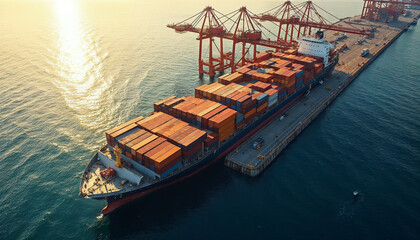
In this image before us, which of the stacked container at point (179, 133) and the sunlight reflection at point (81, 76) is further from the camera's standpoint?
the sunlight reflection at point (81, 76)

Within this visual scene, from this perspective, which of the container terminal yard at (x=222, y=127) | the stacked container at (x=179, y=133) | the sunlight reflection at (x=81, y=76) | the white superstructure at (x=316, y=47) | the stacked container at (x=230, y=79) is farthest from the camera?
the white superstructure at (x=316, y=47)

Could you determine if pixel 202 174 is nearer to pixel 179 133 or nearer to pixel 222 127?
pixel 179 133

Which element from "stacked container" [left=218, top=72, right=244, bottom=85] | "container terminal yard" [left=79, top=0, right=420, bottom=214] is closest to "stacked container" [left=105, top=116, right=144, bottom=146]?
"container terminal yard" [left=79, top=0, right=420, bottom=214]

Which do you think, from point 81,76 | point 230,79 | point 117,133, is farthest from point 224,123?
point 81,76

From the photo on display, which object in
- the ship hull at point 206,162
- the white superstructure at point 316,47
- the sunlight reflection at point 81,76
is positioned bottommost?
the ship hull at point 206,162

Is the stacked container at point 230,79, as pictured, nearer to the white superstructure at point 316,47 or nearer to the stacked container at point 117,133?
the stacked container at point 117,133

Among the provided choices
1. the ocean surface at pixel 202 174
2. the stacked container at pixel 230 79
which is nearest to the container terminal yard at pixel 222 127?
the stacked container at pixel 230 79
